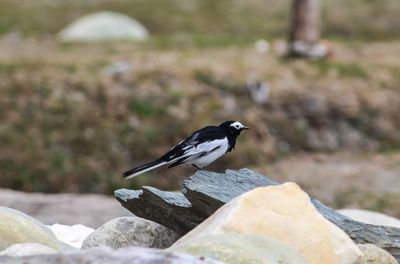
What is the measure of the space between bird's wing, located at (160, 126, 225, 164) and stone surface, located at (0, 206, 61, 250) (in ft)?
7.46

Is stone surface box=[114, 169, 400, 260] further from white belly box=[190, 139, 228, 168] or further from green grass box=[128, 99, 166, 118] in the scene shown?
green grass box=[128, 99, 166, 118]

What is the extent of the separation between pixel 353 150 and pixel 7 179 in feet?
27.3

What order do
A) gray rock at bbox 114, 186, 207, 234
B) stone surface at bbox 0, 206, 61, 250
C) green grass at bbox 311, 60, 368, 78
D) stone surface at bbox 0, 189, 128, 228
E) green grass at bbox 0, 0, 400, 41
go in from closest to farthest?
stone surface at bbox 0, 206, 61, 250 → gray rock at bbox 114, 186, 207, 234 → stone surface at bbox 0, 189, 128, 228 → green grass at bbox 311, 60, 368, 78 → green grass at bbox 0, 0, 400, 41

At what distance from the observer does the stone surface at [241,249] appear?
795 cm

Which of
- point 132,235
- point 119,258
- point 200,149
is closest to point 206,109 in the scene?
point 200,149

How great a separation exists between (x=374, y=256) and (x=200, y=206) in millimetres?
Result: 1782

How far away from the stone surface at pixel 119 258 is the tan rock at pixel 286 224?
151cm

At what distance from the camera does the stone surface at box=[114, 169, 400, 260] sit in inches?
403

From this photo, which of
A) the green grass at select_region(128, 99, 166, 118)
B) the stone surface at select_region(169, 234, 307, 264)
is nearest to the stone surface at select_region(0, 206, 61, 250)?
the stone surface at select_region(169, 234, 307, 264)

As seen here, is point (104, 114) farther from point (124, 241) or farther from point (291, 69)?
point (124, 241)

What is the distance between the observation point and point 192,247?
7930 millimetres

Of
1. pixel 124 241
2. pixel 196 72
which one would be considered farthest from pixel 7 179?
pixel 124 241

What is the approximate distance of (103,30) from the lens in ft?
109

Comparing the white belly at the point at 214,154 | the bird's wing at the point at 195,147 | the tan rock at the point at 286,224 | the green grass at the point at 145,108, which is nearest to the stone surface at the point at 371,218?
the white belly at the point at 214,154
